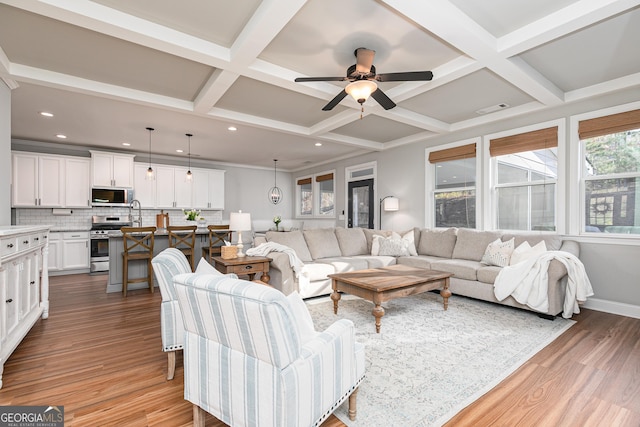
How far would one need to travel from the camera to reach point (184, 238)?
5.06 metres

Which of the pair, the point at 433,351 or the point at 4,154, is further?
the point at 4,154

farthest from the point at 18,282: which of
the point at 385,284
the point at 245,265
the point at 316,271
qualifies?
the point at 385,284

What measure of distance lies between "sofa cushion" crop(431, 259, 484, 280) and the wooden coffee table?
533 millimetres

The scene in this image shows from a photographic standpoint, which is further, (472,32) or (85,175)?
(85,175)

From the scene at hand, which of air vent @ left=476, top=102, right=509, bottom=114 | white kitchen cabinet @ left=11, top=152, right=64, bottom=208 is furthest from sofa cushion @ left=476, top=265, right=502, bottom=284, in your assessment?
white kitchen cabinet @ left=11, top=152, right=64, bottom=208

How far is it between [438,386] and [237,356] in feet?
4.82

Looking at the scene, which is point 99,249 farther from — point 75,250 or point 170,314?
point 170,314

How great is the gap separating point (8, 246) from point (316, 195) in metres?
6.82

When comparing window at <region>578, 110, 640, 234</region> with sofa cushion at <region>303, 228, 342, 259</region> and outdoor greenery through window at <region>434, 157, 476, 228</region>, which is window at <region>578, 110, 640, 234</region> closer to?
outdoor greenery through window at <region>434, 157, 476, 228</region>

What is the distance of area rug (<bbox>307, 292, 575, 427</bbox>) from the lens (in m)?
1.82

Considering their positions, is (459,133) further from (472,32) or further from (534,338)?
(534,338)

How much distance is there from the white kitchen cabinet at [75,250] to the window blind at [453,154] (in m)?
6.98

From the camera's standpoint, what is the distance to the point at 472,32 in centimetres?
244

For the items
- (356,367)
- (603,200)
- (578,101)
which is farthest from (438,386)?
(578,101)
